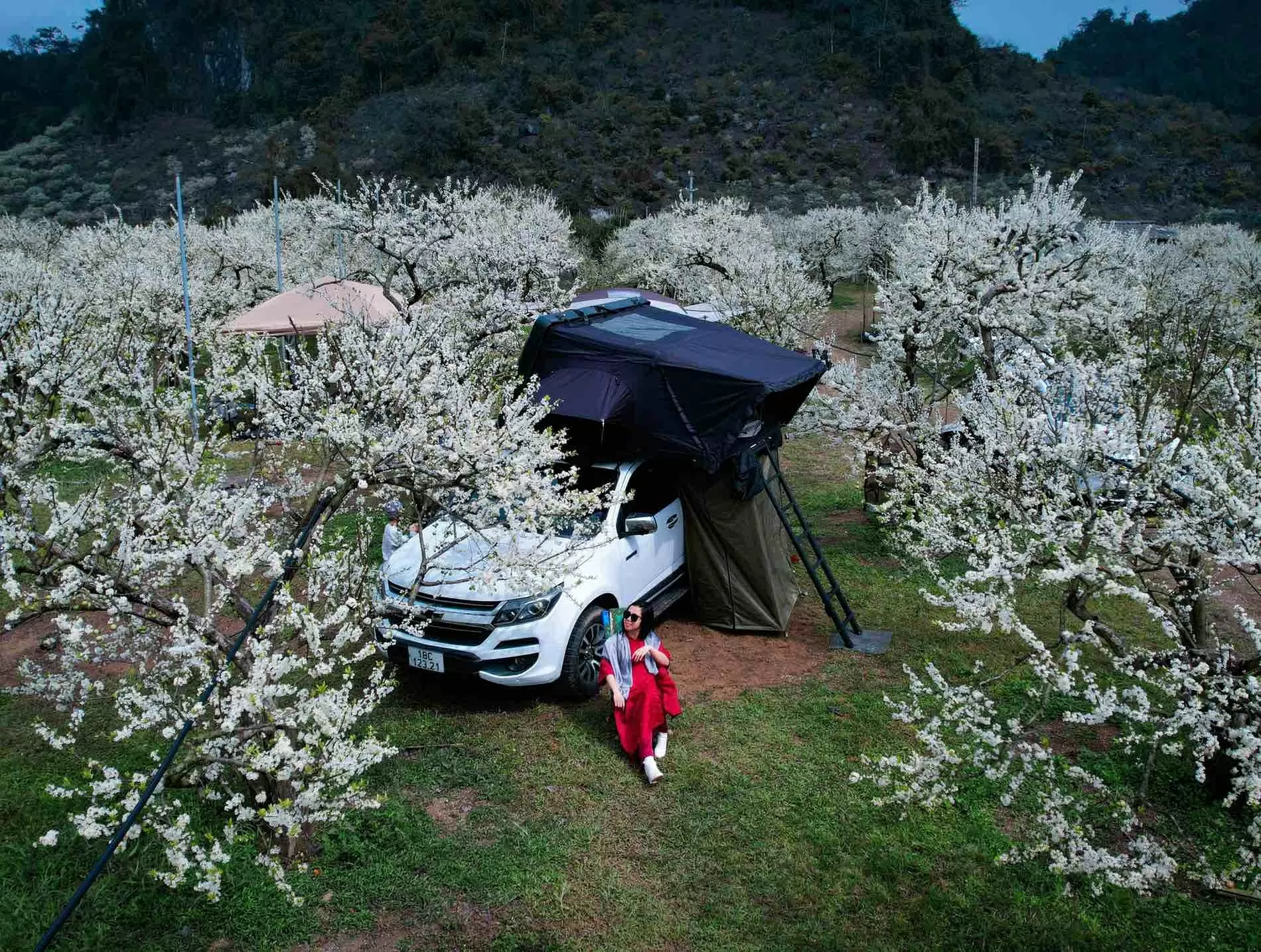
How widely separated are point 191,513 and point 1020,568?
500cm

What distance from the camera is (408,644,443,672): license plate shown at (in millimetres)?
6789

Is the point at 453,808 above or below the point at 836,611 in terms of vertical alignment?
below

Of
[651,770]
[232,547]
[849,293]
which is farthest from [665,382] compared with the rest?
[849,293]

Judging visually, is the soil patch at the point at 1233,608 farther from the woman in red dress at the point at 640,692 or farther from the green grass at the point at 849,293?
the green grass at the point at 849,293

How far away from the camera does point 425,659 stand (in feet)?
22.4

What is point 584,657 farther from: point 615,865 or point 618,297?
point 618,297

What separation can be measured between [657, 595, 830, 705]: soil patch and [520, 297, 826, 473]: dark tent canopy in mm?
1713

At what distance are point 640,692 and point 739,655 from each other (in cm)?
200

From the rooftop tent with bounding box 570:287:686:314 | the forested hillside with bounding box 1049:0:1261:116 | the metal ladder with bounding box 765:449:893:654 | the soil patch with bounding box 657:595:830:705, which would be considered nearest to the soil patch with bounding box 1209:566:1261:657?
the metal ladder with bounding box 765:449:893:654

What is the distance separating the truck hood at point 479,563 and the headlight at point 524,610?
6 centimetres

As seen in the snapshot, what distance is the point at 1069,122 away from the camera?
2468 inches

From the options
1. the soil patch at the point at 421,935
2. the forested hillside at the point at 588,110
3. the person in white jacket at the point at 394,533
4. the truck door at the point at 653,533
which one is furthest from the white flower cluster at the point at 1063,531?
the forested hillside at the point at 588,110

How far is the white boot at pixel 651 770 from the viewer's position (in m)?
6.05

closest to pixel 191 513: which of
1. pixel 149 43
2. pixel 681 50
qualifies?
pixel 681 50
